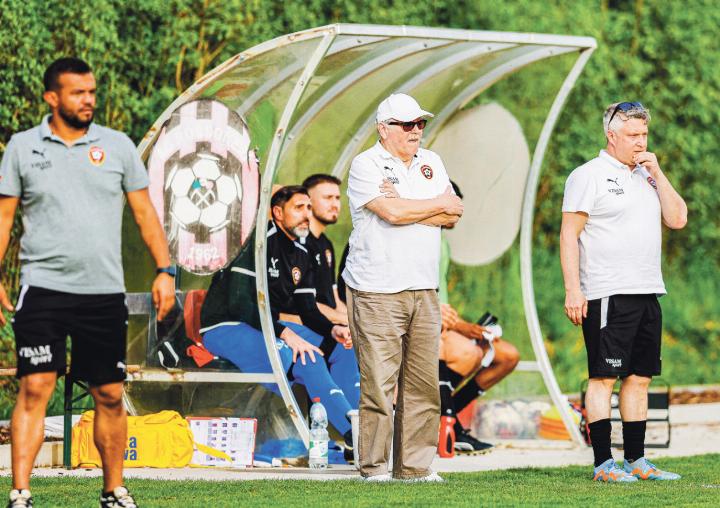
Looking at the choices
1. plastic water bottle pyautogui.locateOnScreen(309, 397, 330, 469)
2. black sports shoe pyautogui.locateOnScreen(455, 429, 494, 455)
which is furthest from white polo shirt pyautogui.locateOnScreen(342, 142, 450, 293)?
black sports shoe pyautogui.locateOnScreen(455, 429, 494, 455)

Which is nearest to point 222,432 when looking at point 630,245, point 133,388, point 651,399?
point 133,388

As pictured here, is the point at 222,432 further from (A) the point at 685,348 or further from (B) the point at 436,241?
(A) the point at 685,348

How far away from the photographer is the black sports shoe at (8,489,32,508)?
628 cm

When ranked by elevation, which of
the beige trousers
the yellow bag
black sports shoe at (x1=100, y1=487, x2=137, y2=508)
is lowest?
the yellow bag

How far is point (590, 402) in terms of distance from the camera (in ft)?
27.0

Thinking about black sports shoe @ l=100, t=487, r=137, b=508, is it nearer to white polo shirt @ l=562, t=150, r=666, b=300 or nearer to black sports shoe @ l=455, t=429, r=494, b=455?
white polo shirt @ l=562, t=150, r=666, b=300

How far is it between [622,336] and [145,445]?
314cm

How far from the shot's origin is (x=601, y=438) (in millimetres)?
8156

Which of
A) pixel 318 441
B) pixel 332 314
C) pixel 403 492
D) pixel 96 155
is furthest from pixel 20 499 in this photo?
pixel 332 314

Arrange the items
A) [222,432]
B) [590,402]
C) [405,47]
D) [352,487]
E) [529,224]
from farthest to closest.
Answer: [529,224]
[405,47]
[222,432]
[590,402]
[352,487]

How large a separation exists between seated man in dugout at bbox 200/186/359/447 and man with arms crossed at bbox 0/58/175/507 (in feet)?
10.5

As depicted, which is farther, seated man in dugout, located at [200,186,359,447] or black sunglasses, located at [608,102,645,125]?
seated man in dugout, located at [200,186,359,447]

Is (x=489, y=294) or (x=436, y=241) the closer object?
(x=436, y=241)

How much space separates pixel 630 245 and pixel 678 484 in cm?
131
